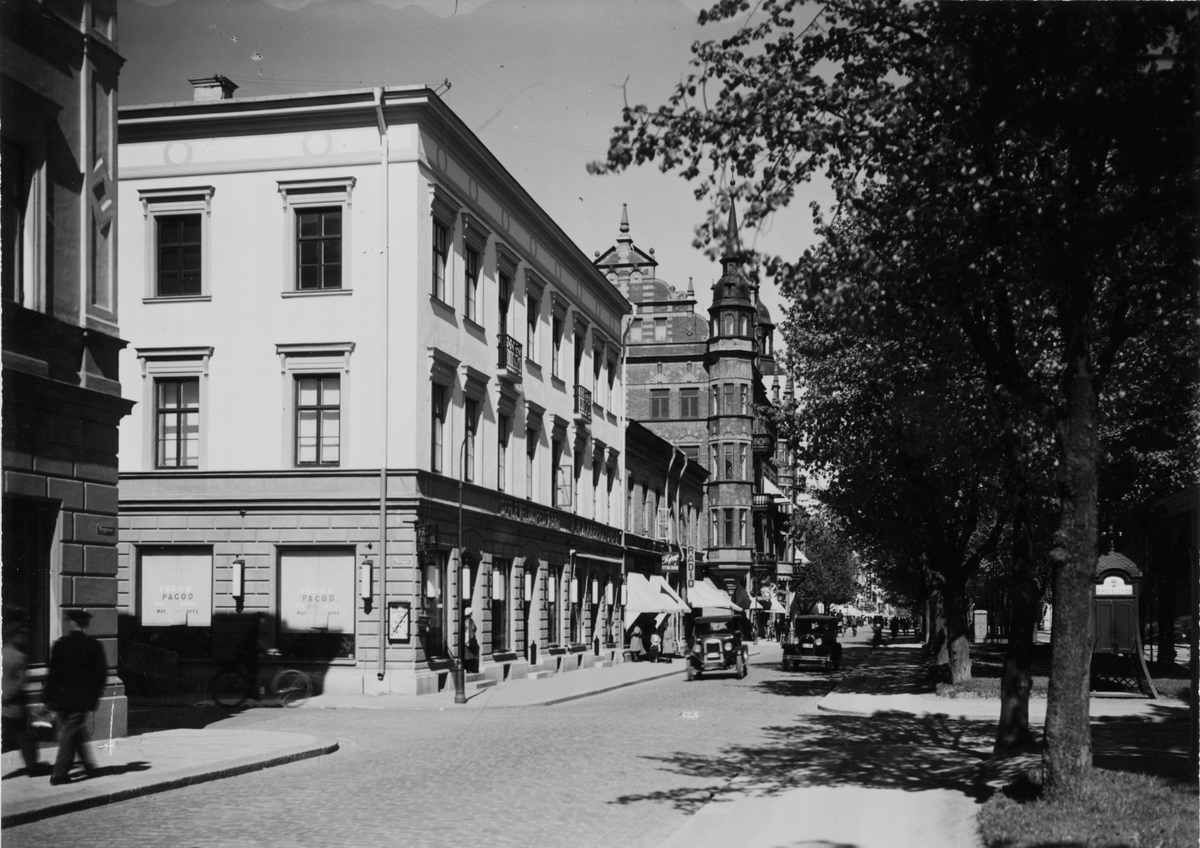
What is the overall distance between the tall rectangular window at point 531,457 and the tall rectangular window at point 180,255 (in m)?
11.9

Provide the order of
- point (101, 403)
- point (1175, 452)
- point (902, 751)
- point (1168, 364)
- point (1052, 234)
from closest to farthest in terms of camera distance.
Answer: point (1052, 234)
point (101, 403)
point (902, 751)
point (1168, 364)
point (1175, 452)

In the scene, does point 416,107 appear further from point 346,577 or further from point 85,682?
point 85,682

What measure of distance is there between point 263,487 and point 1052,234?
21.0m

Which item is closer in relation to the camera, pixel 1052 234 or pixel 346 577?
pixel 1052 234

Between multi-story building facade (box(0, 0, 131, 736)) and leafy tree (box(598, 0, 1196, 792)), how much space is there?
8.13 meters

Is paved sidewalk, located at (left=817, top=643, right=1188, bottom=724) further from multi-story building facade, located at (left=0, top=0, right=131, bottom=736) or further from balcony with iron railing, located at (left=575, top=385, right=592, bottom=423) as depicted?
multi-story building facade, located at (left=0, top=0, right=131, bottom=736)

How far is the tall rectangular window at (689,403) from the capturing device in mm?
75000

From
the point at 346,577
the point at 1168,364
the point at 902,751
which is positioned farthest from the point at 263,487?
the point at 1168,364

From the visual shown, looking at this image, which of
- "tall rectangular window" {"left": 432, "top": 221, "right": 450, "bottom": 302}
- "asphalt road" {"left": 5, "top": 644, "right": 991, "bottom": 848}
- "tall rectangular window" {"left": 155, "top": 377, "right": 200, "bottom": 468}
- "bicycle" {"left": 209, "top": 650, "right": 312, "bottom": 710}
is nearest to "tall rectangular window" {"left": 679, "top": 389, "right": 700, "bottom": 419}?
"tall rectangular window" {"left": 432, "top": 221, "right": 450, "bottom": 302}

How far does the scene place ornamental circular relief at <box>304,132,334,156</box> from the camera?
28875mm

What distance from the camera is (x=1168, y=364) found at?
71.4 feet

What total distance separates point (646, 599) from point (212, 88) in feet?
87.3

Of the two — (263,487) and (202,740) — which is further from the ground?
(263,487)

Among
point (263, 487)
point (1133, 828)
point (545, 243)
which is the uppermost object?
point (545, 243)
